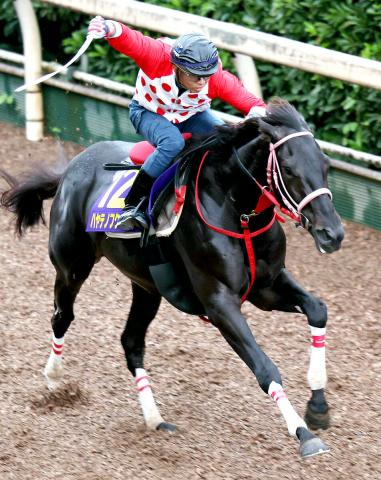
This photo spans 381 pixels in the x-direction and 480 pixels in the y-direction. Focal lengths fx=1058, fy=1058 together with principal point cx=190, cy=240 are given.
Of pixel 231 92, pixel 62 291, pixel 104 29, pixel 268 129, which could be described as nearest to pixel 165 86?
pixel 231 92

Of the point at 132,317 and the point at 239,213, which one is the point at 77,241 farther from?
the point at 239,213

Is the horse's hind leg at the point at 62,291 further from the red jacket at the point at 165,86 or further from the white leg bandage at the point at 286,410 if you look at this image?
the white leg bandage at the point at 286,410

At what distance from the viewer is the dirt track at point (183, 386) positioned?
5.72 metres

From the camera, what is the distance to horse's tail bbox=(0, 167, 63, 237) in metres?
7.00

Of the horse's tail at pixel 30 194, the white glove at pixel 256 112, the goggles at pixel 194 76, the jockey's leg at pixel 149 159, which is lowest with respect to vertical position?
the horse's tail at pixel 30 194

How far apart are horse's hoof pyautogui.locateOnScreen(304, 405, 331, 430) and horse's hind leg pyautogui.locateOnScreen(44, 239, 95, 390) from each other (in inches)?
70.7

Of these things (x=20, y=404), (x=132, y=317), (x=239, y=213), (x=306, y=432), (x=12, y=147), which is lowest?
(x=12, y=147)

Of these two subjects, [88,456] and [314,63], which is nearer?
[88,456]

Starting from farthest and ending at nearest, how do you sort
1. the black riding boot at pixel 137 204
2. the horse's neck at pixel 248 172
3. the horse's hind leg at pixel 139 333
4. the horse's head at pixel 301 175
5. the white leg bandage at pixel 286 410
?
1. the horse's hind leg at pixel 139 333
2. the black riding boot at pixel 137 204
3. the horse's neck at pixel 248 172
4. the white leg bandage at pixel 286 410
5. the horse's head at pixel 301 175

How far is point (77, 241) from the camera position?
6520 millimetres

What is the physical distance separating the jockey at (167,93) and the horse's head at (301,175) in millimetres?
298

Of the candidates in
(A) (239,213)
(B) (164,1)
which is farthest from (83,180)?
A: (B) (164,1)

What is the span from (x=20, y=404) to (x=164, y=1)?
5091 millimetres

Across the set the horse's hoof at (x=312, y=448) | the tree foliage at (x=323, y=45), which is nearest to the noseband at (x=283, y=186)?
the horse's hoof at (x=312, y=448)
